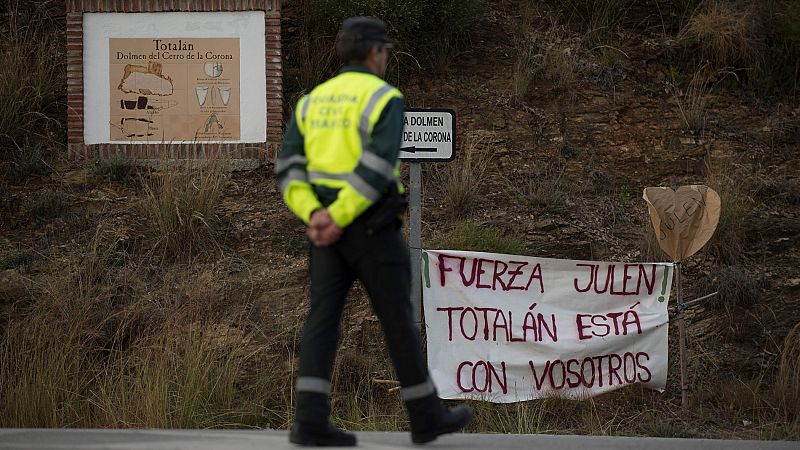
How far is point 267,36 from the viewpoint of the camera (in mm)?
11484

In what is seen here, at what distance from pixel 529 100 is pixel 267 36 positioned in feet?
10.6

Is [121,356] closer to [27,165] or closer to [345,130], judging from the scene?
[27,165]

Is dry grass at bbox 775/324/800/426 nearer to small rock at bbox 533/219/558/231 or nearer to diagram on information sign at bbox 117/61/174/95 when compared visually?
small rock at bbox 533/219/558/231

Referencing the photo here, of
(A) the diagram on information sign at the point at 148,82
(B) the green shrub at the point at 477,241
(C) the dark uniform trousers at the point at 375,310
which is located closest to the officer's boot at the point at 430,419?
(C) the dark uniform trousers at the point at 375,310

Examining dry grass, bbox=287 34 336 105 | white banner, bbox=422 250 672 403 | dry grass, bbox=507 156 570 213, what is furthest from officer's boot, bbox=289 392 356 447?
dry grass, bbox=287 34 336 105

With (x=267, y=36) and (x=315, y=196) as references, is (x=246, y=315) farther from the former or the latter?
(x=315, y=196)

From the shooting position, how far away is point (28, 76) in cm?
1208

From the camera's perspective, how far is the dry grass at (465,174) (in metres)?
11.0

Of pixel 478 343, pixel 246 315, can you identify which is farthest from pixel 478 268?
pixel 246 315

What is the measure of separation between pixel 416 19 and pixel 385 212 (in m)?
8.06

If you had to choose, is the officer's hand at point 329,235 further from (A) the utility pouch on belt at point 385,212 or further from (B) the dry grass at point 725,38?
(B) the dry grass at point 725,38

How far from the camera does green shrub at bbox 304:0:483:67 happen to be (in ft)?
39.8

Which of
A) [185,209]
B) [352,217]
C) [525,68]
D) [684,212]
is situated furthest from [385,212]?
[525,68]

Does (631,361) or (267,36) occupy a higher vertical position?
(267,36)
